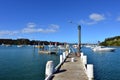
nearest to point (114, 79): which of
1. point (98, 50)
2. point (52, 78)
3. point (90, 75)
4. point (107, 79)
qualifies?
point (107, 79)

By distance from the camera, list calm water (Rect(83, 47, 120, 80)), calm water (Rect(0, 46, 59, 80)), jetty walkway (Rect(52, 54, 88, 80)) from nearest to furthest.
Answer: jetty walkway (Rect(52, 54, 88, 80))
calm water (Rect(83, 47, 120, 80))
calm water (Rect(0, 46, 59, 80))

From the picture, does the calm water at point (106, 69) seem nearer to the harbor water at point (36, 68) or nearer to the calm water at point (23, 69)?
the harbor water at point (36, 68)

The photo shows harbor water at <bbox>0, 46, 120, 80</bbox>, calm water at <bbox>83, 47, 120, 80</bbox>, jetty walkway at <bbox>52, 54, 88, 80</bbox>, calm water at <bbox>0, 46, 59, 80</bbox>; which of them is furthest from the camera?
calm water at <bbox>0, 46, 59, 80</bbox>

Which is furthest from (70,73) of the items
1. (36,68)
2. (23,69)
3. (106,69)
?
(36,68)

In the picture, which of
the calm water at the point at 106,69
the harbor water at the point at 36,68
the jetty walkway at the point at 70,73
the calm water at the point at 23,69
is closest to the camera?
the jetty walkway at the point at 70,73

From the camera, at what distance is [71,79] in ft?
59.6

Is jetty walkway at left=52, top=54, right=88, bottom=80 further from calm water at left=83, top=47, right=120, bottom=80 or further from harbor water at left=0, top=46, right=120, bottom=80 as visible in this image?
calm water at left=83, top=47, right=120, bottom=80

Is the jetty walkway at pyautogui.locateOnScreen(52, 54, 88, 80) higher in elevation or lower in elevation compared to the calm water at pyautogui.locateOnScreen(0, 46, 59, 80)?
higher

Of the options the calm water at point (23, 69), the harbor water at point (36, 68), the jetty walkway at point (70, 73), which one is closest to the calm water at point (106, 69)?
the harbor water at point (36, 68)

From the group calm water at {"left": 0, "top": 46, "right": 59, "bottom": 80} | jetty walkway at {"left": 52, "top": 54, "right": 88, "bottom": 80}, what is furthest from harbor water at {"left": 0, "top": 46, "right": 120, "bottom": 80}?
jetty walkway at {"left": 52, "top": 54, "right": 88, "bottom": 80}

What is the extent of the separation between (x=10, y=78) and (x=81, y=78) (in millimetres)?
12719

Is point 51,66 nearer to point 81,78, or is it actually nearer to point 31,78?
point 81,78

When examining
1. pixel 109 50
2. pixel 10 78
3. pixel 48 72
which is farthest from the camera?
pixel 109 50

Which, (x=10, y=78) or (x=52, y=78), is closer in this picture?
(x=52, y=78)
